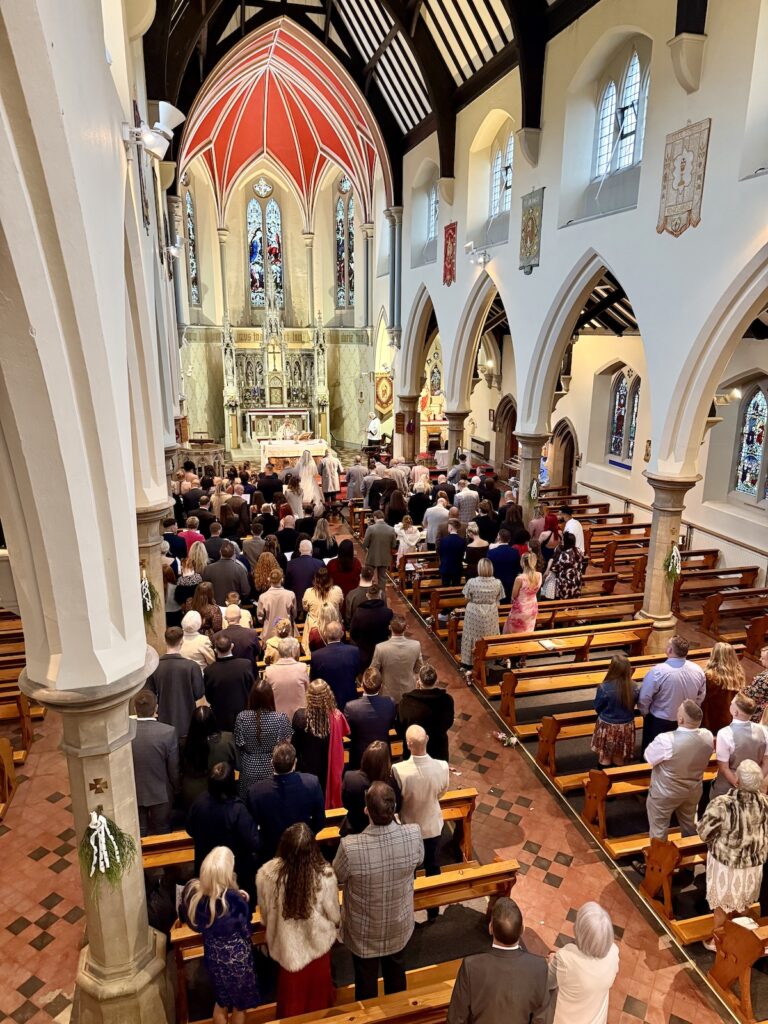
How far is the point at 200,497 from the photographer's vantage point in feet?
38.8

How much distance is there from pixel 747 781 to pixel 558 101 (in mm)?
11161

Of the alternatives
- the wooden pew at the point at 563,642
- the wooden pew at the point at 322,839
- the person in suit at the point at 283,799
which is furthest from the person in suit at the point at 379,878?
the wooden pew at the point at 563,642

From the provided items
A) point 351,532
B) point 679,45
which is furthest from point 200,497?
point 679,45

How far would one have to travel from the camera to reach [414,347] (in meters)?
20.1

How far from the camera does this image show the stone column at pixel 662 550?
31.2ft

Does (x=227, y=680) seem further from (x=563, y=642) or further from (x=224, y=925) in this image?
(x=563, y=642)

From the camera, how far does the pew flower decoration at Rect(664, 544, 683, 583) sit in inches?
371

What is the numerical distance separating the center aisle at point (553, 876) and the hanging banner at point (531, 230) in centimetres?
862

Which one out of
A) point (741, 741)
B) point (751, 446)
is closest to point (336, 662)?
point (741, 741)

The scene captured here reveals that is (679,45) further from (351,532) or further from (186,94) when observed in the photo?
(186,94)

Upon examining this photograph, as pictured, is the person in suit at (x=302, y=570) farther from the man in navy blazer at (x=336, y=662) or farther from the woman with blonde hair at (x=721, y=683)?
the woman with blonde hair at (x=721, y=683)

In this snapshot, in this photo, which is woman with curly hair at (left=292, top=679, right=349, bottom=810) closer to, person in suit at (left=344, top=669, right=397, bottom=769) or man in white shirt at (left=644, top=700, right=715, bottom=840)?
person in suit at (left=344, top=669, right=397, bottom=769)

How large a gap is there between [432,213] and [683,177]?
35.5 ft

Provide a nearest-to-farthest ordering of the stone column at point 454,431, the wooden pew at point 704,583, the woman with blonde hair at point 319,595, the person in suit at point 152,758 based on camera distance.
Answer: the person in suit at point 152,758 < the woman with blonde hair at point 319,595 < the wooden pew at point 704,583 < the stone column at point 454,431
